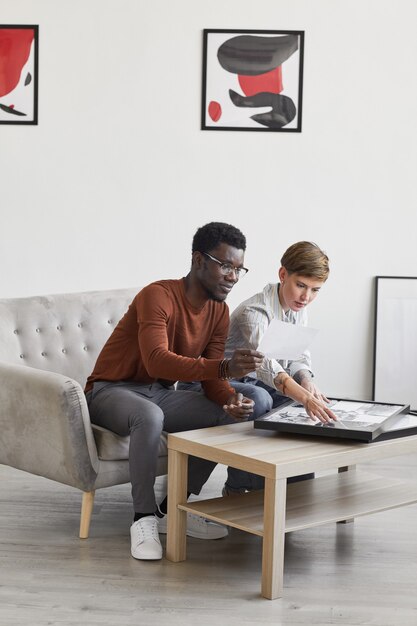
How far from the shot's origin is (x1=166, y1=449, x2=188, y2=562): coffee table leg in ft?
8.45

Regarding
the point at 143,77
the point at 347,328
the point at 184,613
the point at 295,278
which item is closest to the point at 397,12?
the point at 143,77

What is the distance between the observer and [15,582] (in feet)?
7.95

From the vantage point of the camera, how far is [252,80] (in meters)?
4.42

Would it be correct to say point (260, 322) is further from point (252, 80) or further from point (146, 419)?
point (252, 80)

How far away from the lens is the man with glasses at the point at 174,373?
8.79 feet

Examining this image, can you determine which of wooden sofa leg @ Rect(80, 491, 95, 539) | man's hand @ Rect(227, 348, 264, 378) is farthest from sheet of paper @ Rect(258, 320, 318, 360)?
wooden sofa leg @ Rect(80, 491, 95, 539)

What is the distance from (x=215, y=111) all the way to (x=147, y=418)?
86.8 inches

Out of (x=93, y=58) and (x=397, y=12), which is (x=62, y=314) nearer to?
(x=93, y=58)

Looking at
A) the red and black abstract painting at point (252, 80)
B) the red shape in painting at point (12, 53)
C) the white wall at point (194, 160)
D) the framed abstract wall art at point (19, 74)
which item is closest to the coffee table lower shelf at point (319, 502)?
the white wall at point (194, 160)

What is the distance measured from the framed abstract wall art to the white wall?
0.17ft

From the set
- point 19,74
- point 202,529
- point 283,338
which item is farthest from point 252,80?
point 202,529

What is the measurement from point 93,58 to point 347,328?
187 centimetres

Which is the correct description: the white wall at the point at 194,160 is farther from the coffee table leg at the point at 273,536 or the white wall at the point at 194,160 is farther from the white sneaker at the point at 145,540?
the coffee table leg at the point at 273,536

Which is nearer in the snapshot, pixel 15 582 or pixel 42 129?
pixel 15 582
